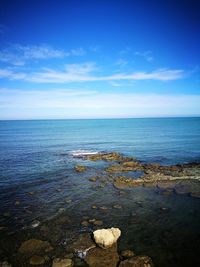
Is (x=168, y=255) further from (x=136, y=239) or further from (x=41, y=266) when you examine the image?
(x=41, y=266)

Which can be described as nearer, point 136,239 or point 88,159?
point 136,239

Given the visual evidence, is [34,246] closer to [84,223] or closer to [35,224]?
[35,224]

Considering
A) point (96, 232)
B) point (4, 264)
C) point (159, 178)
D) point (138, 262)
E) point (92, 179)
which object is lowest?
point (4, 264)

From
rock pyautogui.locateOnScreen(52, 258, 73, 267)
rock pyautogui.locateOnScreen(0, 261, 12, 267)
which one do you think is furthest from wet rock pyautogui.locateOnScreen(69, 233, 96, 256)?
rock pyautogui.locateOnScreen(0, 261, 12, 267)

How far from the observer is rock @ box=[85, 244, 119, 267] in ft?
41.1

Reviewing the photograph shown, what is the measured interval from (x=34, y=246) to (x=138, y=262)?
22.8 feet

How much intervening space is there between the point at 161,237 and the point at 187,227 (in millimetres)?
2781

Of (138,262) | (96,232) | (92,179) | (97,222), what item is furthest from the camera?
(92,179)

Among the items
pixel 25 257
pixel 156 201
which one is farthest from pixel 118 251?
pixel 156 201

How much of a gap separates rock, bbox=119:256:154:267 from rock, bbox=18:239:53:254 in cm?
507

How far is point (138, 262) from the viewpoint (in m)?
12.4

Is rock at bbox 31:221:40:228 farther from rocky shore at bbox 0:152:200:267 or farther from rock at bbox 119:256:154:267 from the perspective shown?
rock at bbox 119:256:154:267

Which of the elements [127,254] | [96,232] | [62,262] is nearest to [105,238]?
[96,232]

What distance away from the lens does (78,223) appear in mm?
17375
